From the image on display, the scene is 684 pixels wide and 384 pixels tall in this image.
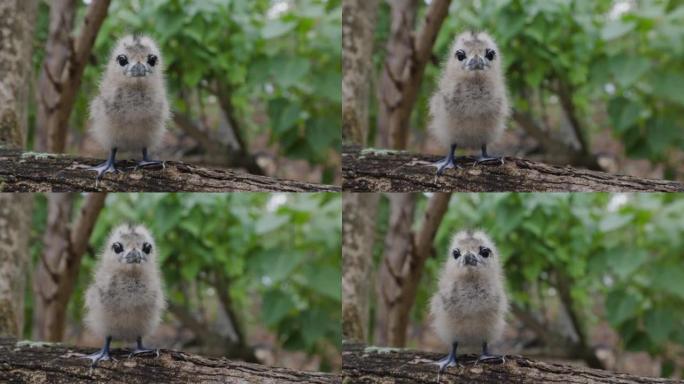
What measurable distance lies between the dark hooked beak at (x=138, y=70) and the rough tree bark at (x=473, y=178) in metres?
0.90

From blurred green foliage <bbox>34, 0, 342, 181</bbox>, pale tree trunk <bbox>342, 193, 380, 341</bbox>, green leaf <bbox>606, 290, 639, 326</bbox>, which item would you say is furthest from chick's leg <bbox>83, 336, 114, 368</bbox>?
green leaf <bbox>606, 290, 639, 326</bbox>

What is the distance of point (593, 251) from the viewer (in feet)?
16.9

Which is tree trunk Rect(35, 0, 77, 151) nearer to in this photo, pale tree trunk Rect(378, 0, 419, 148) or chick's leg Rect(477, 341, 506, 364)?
pale tree trunk Rect(378, 0, 419, 148)

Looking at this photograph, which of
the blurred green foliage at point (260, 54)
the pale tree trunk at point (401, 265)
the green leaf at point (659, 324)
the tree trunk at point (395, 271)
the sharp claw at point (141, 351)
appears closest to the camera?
the sharp claw at point (141, 351)

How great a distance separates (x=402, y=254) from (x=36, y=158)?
1.95m

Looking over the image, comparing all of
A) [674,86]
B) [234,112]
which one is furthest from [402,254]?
[674,86]

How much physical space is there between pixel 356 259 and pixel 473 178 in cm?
108

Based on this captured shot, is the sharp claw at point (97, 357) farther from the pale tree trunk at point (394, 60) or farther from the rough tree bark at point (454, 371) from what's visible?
the pale tree trunk at point (394, 60)

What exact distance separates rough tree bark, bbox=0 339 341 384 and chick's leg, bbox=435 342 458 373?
0.43 metres

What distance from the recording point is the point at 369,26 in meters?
4.27

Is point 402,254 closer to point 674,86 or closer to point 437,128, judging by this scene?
point 437,128

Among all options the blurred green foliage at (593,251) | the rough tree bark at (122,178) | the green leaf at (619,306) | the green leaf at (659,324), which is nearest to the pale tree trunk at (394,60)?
the blurred green foliage at (593,251)

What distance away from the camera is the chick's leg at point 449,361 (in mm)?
3182

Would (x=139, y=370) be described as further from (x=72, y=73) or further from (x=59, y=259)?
(x=72, y=73)
